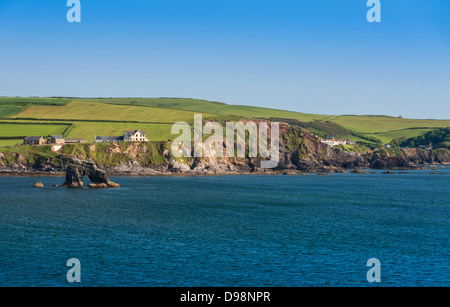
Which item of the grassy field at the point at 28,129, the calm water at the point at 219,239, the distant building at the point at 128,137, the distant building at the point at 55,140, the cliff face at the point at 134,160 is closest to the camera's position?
the calm water at the point at 219,239

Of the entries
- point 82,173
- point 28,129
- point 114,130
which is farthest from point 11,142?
point 82,173

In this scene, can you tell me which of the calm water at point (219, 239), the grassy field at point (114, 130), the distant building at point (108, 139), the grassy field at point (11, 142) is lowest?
the calm water at point (219, 239)

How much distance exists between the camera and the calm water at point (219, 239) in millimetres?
39344

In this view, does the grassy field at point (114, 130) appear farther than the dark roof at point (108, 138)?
Yes

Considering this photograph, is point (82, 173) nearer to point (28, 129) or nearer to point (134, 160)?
point (134, 160)

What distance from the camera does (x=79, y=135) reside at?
178 m

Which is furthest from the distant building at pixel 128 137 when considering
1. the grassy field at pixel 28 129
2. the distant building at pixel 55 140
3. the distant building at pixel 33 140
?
the distant building at pixel 33 140

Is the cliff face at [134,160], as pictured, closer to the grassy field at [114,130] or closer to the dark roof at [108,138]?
the dark roof at [108,138]

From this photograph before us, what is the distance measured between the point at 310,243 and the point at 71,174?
76441 mm

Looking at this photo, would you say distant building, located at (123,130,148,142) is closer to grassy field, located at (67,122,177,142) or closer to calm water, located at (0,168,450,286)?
grassy field, located at (67,122,177,142)

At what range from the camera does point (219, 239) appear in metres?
53.6

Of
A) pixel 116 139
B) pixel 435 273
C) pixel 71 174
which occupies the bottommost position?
pixel 435 273
